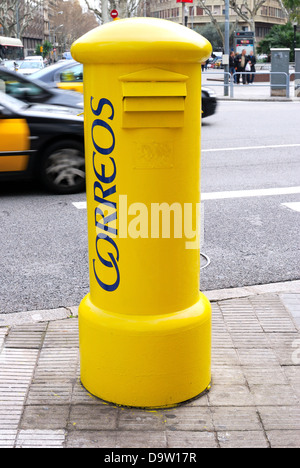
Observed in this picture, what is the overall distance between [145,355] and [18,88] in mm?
6314

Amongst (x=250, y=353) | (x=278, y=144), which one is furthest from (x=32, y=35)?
(x=250, y=353)

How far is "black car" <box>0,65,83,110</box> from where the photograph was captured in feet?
26.8

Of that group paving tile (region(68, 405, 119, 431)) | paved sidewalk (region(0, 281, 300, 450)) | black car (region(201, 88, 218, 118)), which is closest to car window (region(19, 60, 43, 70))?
black car (region(201, 88, 218, 118))

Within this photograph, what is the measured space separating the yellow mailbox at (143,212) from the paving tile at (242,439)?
0.34m

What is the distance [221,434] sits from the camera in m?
2.68

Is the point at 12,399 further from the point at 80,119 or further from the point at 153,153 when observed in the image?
the point at 80,119

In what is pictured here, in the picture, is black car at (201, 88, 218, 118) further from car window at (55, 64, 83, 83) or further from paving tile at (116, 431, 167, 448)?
paving tile at (116, 431, 167, 448)

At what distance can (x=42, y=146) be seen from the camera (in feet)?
24.6

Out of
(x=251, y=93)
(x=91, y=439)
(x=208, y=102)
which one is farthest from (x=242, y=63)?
(x=91, y=439)

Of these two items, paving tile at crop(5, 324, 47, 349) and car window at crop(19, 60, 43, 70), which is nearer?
paving tile at crop(5, 324, 47, 349)

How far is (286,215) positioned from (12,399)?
443 centimetres

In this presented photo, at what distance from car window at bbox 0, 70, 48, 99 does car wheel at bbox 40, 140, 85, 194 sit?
1.13 m

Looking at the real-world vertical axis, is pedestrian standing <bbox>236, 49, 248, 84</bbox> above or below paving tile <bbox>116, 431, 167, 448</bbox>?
above

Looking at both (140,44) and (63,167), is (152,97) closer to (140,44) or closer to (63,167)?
(140,44)
